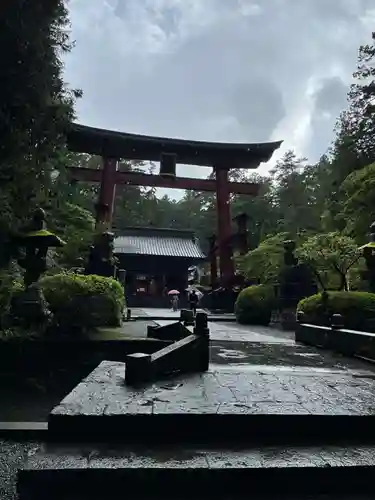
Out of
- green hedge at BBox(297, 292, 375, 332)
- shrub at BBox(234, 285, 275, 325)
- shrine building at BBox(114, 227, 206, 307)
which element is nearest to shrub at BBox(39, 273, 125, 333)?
green hedge at BBox(297, 292, 375, 332)

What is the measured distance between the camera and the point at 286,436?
3.75m

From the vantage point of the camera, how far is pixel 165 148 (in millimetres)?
26031

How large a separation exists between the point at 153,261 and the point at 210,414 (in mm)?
32039

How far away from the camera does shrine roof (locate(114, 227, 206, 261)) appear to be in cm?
3531

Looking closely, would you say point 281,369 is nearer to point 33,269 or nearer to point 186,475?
point 186,475

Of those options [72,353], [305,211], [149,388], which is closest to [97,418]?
[149,388]

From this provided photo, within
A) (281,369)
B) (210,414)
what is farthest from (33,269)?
(210,414)

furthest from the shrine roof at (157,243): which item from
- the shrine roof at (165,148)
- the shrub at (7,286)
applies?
the shrub at (7,286)

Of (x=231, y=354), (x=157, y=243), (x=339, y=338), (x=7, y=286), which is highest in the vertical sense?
(x=157, y=243)

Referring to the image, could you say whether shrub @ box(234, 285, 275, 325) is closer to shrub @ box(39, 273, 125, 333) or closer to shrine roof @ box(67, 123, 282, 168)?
shrub @ box(39, 273, 125, 333)

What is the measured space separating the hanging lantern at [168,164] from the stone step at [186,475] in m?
23.6

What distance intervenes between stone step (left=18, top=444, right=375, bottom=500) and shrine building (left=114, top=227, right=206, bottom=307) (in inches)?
1187

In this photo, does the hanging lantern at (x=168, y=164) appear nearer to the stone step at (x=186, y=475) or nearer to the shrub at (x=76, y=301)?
the shrub at (x=76, y=301)

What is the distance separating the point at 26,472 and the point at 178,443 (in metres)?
1.18
